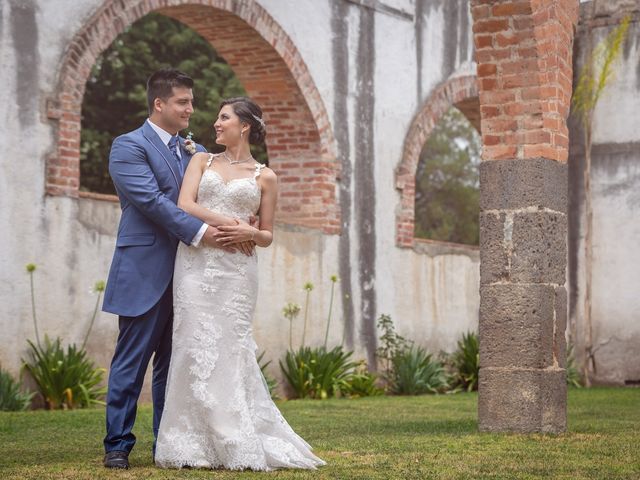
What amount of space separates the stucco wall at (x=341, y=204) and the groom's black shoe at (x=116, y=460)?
13.0ft

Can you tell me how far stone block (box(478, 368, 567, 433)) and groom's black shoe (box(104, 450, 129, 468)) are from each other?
281 centimetres

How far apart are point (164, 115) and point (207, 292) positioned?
936 mm

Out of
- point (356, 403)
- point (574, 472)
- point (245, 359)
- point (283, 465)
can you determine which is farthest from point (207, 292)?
point (356, 403)

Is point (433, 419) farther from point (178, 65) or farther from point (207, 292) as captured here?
point (178, 65)

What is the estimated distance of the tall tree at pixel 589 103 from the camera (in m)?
14.4

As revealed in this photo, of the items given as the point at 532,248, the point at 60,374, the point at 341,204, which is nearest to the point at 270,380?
the point at 341,204

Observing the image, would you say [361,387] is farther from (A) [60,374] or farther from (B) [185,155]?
(B) [185,155]

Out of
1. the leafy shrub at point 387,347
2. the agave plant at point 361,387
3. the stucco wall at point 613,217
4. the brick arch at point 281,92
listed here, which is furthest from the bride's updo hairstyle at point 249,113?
the stucco wall at point 613,217

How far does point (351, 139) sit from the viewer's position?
13.3 m

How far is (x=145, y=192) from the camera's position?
5805 millimetres

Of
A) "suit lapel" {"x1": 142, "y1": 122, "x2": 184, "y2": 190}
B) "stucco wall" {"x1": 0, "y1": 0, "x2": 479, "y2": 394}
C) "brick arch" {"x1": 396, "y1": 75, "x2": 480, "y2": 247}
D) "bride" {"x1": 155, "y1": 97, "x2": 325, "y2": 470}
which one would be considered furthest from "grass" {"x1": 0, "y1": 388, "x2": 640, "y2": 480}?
"brick arch" {"x1": 396, "y1": 75, "x2": 480, "y2": 247}

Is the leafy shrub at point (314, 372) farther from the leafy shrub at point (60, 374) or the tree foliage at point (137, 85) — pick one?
the tree foliage at point (137, 85)

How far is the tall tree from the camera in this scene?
14430 millimetres

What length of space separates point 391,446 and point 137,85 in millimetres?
12327
